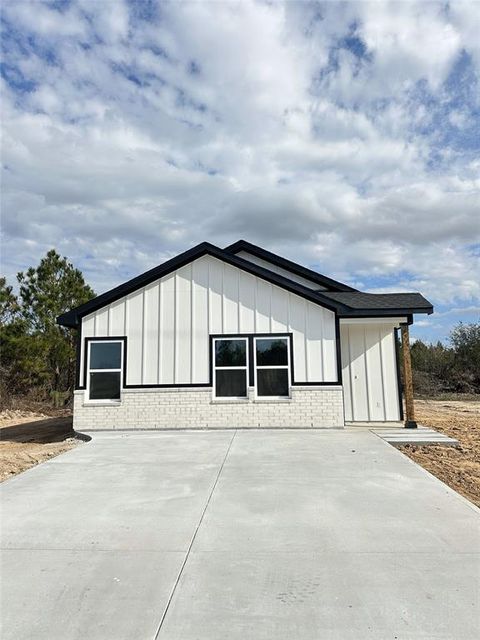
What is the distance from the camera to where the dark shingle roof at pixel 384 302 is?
35.9 ft

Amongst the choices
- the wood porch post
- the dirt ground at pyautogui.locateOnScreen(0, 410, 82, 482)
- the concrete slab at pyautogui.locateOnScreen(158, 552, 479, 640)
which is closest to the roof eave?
the wood porch post

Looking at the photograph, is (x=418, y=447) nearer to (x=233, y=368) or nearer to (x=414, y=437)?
(x=414, y=437)

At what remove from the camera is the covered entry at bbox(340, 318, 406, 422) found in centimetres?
1223

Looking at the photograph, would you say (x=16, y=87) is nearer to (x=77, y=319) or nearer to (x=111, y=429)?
(x=77, y=319)

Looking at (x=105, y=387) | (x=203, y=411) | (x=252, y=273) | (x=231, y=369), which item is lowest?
(x=203, y=411)

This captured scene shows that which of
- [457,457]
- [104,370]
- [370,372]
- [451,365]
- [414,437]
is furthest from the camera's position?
[451,365]


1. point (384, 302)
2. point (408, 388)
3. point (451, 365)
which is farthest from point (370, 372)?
point (451, 365)

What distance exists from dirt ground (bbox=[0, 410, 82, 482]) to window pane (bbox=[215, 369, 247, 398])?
12.0 ft

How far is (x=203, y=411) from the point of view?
11.1 m

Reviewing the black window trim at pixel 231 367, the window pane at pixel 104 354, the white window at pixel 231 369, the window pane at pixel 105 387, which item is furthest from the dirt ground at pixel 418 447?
the white window at pixel 231 369

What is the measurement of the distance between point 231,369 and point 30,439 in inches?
244

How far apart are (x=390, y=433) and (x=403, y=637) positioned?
312 inches

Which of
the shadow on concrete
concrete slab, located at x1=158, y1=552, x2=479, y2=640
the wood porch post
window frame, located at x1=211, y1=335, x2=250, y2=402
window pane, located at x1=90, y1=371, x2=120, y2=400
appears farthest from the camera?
the shadow on concrete

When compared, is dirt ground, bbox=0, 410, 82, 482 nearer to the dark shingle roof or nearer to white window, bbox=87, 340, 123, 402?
white window, bbox=87, 340, 123, 402
